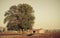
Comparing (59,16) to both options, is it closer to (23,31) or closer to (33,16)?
(33,16)

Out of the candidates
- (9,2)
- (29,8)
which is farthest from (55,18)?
(9,2)

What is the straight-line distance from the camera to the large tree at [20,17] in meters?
2.82

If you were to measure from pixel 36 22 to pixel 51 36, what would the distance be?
0.37m

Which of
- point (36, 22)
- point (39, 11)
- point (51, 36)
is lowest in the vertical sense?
point (51, 36)

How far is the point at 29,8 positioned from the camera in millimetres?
2865

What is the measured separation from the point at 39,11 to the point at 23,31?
0.48 meters

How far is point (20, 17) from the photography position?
2.84m

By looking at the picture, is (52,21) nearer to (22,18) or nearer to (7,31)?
(22,18)

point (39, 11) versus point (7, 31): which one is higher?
point (39, 11)

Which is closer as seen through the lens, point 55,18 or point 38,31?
point 38,31

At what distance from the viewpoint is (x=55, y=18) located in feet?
9.55

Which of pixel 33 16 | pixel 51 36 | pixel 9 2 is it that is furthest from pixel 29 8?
pixel 51 36

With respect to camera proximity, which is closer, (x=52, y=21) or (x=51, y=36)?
(x=51, y=36)

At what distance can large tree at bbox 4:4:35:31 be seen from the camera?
2.82m
